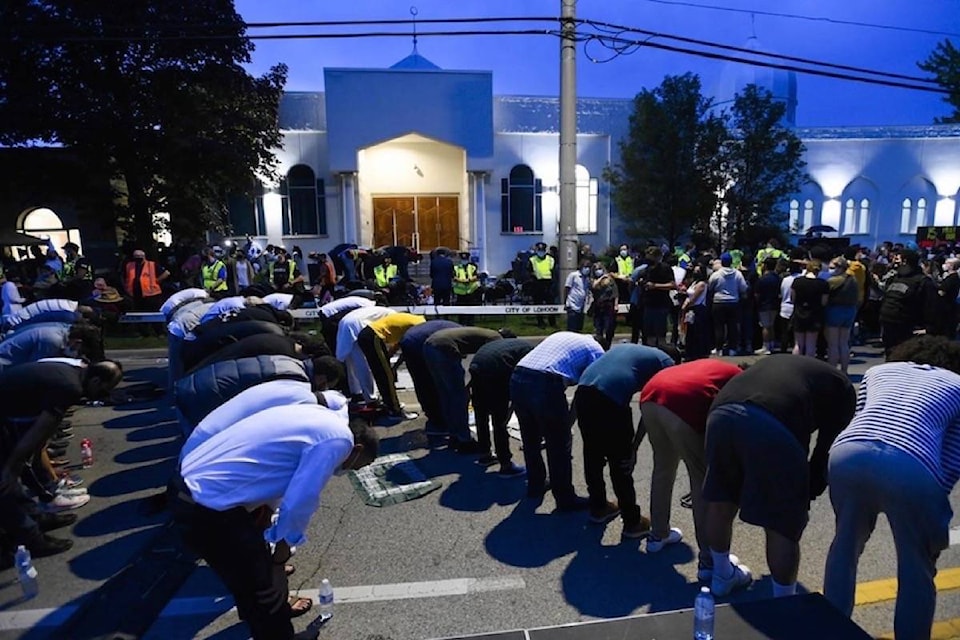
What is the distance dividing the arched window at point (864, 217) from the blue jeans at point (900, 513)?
28.0 meters

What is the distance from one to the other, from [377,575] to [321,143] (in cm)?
1969

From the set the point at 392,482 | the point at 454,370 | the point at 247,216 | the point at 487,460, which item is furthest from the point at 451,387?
the point at 247,216

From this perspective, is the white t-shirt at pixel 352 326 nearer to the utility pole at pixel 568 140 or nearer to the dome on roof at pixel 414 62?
the utility pole at pixel 568 140

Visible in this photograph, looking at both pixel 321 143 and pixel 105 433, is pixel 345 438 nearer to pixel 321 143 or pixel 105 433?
pixel 105 433

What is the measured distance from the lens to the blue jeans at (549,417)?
424cm

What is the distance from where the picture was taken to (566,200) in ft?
40.2

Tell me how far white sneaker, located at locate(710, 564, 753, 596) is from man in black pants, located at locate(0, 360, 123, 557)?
426 cm

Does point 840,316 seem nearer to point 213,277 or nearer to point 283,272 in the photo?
point 283,272

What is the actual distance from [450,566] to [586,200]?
20.4m

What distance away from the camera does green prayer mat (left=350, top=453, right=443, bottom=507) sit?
4.86 m

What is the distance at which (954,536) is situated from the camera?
13.3 ft

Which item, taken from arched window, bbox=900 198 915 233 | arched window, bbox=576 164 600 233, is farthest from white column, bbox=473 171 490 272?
arched window, bbox=900 198 915 233

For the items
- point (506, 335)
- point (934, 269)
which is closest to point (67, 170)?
point (506, 335)

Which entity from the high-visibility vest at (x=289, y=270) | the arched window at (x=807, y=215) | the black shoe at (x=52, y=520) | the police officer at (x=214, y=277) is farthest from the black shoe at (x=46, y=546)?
the arched window at (x=807, y=215)
